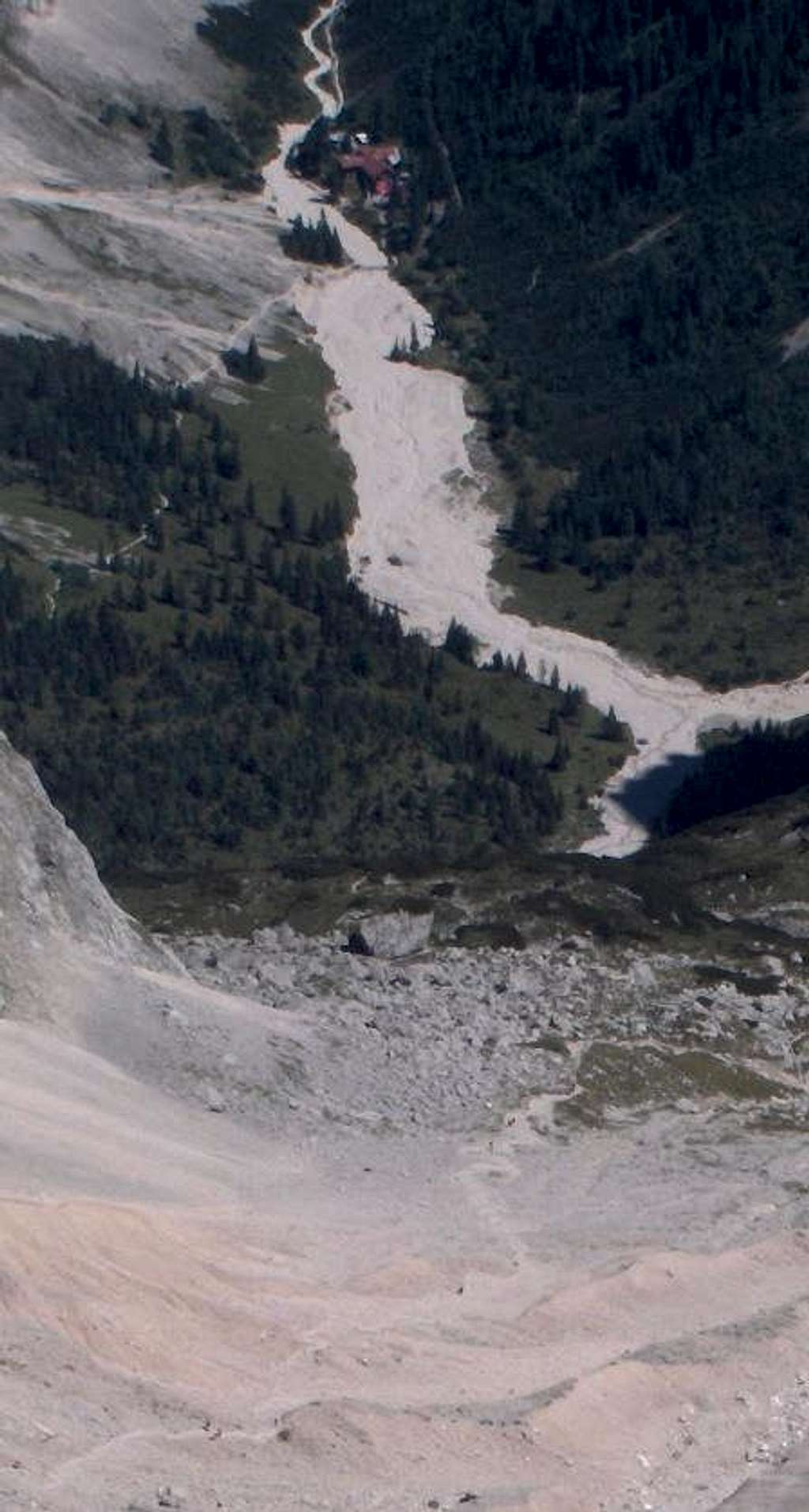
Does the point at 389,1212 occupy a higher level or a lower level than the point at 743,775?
lower

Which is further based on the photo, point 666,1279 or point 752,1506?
point 666,1279

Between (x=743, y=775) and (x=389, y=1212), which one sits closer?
(x=389, y=1212)

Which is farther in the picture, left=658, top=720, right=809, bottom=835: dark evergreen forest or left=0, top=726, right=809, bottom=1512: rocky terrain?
left=658, top=720, right=809, bottom=835: dark evergreen forest

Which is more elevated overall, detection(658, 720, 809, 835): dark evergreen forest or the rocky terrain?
detection(658, 720, 809, 835): dark evergreen forest

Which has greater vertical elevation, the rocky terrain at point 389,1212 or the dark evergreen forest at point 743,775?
the dark evergreen forest at point 743,775

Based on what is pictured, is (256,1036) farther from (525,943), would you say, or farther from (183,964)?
(525,943)

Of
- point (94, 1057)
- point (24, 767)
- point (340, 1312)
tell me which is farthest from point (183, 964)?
point (340, 1312)

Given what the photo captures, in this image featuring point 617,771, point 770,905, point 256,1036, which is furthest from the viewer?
point 617,771

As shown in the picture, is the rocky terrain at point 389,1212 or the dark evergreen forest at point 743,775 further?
the dark evergreen forest at point 743,775
